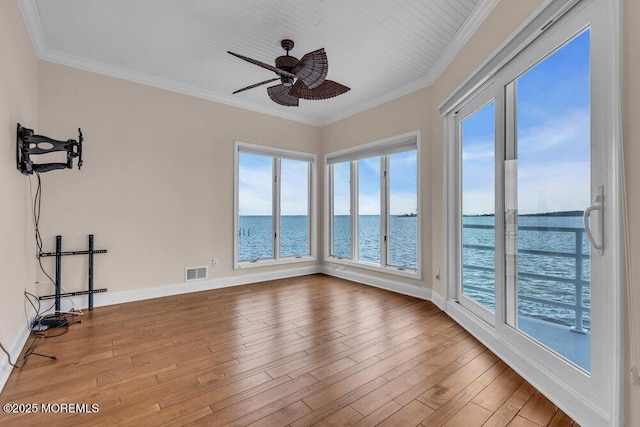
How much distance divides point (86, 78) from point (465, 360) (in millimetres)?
4819

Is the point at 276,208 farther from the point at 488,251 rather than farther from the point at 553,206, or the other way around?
the point at 553,206

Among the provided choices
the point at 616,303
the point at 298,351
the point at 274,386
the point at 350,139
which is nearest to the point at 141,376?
the point at 274,386

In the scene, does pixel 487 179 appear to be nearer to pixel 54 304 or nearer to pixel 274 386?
pixel 274 386

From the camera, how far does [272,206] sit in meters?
5.13

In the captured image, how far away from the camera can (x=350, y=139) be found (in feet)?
16.5

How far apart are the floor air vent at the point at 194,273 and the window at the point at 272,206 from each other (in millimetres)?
490

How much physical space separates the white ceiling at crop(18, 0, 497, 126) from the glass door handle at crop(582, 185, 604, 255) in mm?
1816

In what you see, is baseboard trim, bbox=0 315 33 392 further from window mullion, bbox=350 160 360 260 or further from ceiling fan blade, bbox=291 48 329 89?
window mullion, bbox=350 160 360 260

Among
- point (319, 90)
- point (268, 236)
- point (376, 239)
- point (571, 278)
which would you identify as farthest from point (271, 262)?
point (571, 278)

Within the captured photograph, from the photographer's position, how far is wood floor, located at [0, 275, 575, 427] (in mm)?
1639

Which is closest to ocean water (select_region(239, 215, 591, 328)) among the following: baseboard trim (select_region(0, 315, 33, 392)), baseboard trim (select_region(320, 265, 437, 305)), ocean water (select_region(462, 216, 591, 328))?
ocean water (select_region(462, 216, 591, 328))

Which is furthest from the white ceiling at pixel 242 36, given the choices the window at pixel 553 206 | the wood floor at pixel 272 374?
the wood floor at pixel 272 374

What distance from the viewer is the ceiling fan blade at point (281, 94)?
3.20 metres

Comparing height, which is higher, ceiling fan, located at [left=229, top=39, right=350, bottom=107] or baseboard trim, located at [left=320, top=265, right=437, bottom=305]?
ceiling fan, located at [left=229, top=39, right=350, bottom=107]
